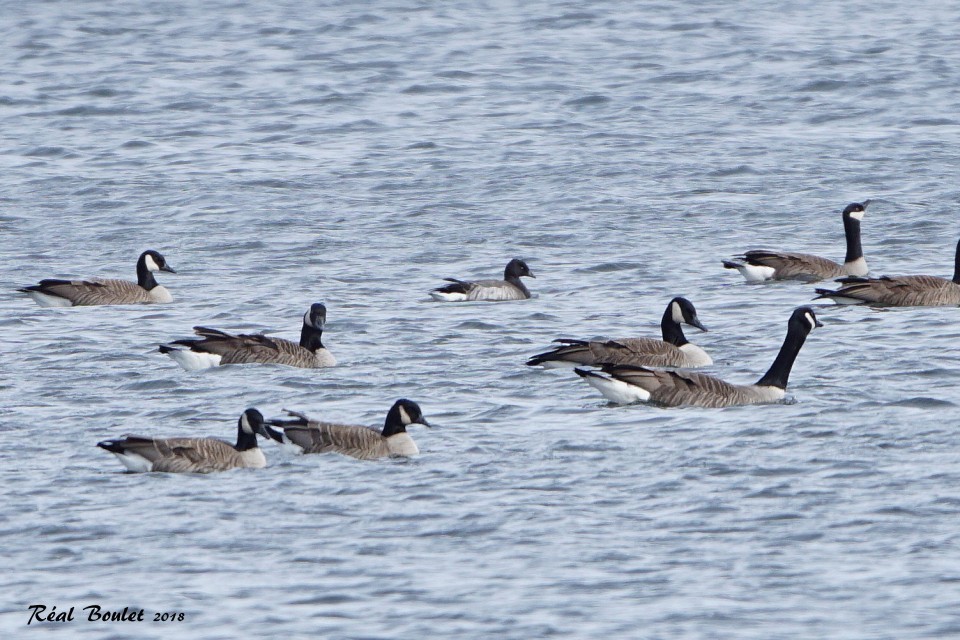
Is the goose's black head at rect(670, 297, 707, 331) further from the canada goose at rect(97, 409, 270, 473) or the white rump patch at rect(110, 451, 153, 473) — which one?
the white rump patch at rect(110, 451, 153, 473)

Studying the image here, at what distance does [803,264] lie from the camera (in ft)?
69.4

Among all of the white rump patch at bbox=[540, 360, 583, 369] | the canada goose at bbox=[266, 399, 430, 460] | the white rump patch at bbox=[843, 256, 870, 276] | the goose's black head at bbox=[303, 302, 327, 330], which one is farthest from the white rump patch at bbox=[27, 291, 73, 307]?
the white rump patch at bbox=[843, 256, 870, 276]

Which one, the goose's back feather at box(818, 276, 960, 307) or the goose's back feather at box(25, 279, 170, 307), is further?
the goose's back feather at box(25, 279, 170, 307)

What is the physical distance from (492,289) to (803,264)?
12.7 ft

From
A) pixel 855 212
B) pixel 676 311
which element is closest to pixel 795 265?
pixel 855 212

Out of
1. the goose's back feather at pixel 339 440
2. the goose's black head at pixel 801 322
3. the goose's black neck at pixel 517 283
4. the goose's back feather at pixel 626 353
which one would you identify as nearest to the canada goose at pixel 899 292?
the goose's black neck at pixel 517 283

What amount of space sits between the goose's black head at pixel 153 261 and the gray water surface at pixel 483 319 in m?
0.44

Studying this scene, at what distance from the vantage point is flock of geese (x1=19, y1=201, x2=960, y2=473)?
500 inches

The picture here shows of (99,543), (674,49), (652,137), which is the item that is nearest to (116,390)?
(99,543)

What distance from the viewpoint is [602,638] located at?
9578 millimetres

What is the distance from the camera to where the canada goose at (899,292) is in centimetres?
1933

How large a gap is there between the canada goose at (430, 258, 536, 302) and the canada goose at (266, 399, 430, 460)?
21.7ft

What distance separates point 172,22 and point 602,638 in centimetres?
3709

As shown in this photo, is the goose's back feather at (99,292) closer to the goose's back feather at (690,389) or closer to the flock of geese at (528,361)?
the flock of geese at (528,361)
